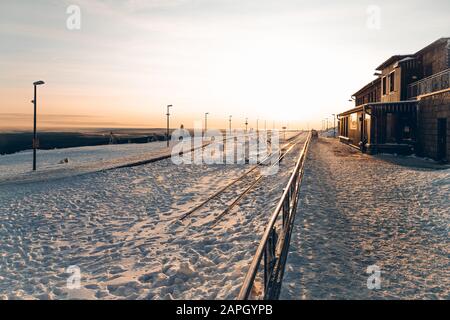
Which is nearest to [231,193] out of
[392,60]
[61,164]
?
[61,164]

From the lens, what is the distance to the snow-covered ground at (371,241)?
5113mm

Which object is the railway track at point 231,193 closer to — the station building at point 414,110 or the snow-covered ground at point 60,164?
the snow-covered ground at point 60,164

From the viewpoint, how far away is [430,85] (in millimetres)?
21734

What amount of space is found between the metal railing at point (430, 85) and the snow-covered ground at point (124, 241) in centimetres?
1375

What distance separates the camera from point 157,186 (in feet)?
49.4

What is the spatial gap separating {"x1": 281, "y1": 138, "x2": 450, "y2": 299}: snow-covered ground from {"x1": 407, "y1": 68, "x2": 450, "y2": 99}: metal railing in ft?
31.6

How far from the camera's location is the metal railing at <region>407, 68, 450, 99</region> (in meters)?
19.5

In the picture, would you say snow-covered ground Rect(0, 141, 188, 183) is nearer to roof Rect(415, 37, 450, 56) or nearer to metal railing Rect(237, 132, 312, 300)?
metal railing Rect(237, 132, 312, 300)

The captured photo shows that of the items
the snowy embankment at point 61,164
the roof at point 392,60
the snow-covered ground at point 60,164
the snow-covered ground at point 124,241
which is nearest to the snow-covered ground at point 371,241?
the snow-covered ground at point 124,241

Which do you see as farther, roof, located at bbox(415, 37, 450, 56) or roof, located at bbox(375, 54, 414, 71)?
roof, located at bbox(375, 54, 414, 71)

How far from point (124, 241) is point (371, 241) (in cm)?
584

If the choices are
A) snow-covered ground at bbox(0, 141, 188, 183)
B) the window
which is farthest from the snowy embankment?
the window

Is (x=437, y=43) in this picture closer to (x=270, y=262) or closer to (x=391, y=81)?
(x=391, y=81)
